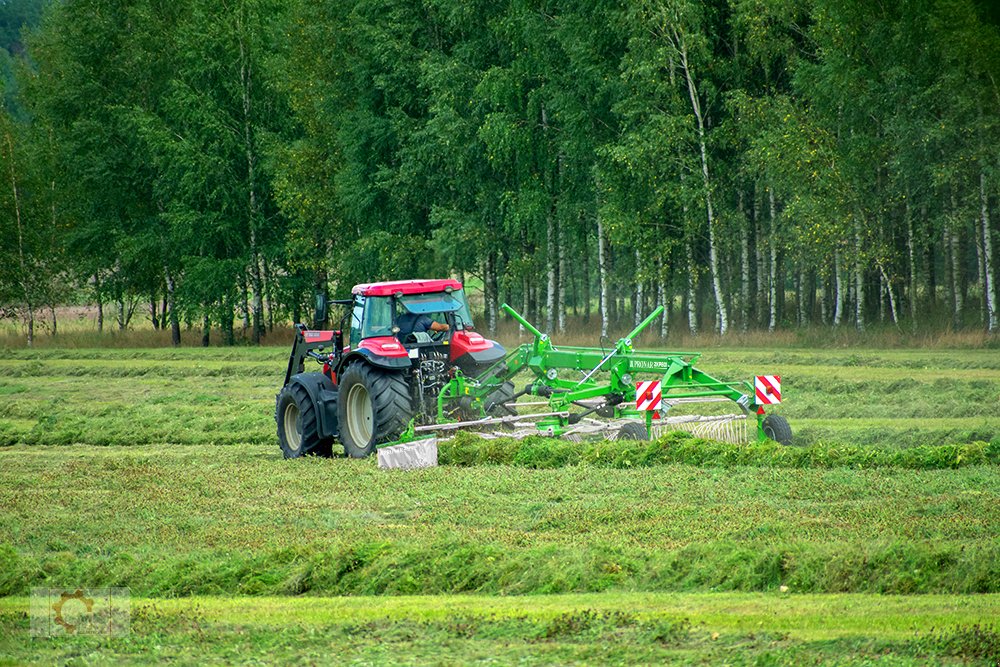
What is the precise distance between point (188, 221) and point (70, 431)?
23987 mm

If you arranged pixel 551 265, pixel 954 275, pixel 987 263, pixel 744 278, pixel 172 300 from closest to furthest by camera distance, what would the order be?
pixel 987 263, pixel 954 275, pixel 744 278, pixel 551 265, pixel 172 300

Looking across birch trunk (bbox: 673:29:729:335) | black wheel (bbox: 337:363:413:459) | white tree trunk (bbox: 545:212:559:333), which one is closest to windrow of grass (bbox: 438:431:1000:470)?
black wheel (bbox: 337:363:413:459)

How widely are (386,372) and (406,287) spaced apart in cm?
144

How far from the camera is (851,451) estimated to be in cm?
1407

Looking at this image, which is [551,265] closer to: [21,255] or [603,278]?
[603,278]

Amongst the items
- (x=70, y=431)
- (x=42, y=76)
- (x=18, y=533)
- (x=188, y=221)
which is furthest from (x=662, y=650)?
(x=42, y=76)

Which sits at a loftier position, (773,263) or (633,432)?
(773,263)

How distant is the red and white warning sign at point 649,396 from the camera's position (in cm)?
1586

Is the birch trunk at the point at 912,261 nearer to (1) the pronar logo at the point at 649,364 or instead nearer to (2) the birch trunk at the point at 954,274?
(2) the birch trunk at the point at 954,274

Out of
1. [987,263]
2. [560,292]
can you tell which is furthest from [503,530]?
[560,292]

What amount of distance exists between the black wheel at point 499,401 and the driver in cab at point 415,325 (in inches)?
46.4

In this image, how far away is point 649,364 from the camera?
647 inches

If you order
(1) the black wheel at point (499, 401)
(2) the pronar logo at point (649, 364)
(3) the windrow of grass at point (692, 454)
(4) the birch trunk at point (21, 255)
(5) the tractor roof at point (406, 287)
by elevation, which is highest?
(4) the birch trunk at point (21, 255)

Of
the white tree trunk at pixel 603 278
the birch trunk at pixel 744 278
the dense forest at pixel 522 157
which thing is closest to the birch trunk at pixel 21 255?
the dense forest at pixel 522 157
